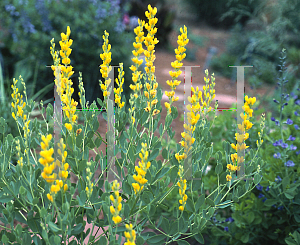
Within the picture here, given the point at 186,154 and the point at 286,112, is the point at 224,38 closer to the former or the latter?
the point at 286,112

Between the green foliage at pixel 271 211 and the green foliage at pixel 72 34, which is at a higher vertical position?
the green foliage at pixel 72 34

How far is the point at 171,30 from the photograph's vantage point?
7.61 m

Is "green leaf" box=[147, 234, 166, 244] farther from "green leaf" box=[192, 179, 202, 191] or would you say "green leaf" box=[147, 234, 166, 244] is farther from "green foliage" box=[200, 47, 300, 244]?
"green foliage" box=[200, 47, 300, 244]

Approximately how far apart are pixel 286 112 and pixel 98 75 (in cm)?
241

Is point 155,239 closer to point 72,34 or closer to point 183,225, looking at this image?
point 183,225

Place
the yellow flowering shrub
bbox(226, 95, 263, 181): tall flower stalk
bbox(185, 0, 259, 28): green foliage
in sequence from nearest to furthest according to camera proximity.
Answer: the yellow flowering shrub → bbox(226, 95, 263, 181): tall flower stalk → bbox(185, 0, 259, 28): green foliage

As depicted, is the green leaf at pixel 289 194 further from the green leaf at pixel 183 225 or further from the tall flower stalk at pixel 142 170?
the tall flower stalk at pixel 142 170

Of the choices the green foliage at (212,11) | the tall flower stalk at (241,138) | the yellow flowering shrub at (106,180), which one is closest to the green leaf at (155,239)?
the yellow flowering shrub at (106,180)

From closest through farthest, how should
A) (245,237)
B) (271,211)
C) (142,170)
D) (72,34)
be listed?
1. (142,170)
2. (245,237)
3. (271,211)
4. (72,34)

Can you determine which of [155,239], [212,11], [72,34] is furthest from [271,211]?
[212,11]

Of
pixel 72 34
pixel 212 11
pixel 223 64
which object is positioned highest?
pixel 212 11

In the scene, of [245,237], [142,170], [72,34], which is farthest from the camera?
[72,34]

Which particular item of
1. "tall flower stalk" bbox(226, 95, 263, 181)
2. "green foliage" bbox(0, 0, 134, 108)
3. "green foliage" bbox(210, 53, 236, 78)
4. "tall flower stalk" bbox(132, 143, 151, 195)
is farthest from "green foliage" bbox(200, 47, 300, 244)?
"green foliage" bbox(210, 53, 236, 78)

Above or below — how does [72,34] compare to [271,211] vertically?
above
